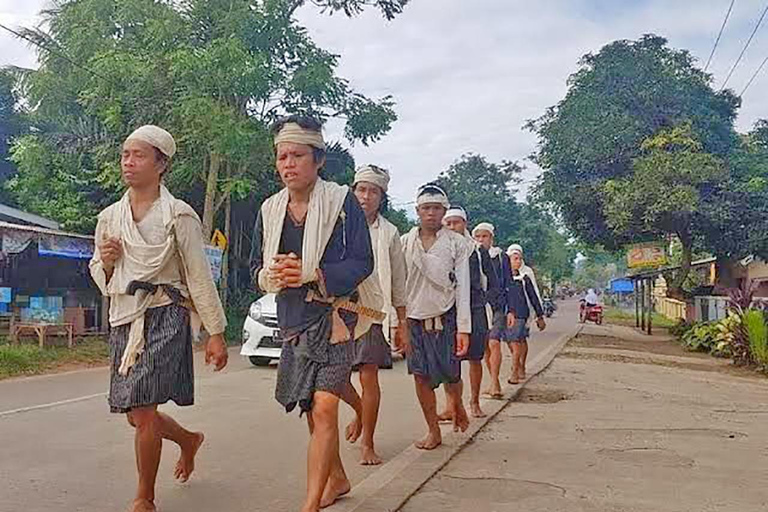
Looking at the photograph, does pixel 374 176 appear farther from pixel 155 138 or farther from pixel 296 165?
pixel 155 138

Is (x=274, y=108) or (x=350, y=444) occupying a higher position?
(x=274, y=108)

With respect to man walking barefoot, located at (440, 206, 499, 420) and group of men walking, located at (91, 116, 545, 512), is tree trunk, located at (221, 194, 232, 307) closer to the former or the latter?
man walking barefoot, located at (440, 206, 499, 420)

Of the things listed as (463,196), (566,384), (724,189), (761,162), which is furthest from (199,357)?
(463,196)

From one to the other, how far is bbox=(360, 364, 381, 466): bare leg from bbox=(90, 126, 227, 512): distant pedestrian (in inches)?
61.3

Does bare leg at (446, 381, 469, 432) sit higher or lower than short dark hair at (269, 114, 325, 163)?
lower

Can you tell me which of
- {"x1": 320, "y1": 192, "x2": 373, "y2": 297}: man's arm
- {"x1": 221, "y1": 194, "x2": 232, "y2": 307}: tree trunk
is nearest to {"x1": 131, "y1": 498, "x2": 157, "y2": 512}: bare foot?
{"x1": 320, "y1": 192, "x2": 373, "y2": 297}: man's arm

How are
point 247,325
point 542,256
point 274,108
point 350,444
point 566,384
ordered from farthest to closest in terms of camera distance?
point 542,256, point 274,108, point 247,325, point 566,384, point 350,444

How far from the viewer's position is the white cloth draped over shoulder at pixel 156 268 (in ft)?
13.6

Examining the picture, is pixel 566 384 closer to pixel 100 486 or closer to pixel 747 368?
pixel 747 368

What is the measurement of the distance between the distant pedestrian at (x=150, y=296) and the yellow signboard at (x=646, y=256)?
26104 mm

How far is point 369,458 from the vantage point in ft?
18.8

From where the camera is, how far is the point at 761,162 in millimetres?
25172

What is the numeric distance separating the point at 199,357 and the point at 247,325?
9.15 feet

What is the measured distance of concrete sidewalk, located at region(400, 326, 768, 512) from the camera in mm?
4812
